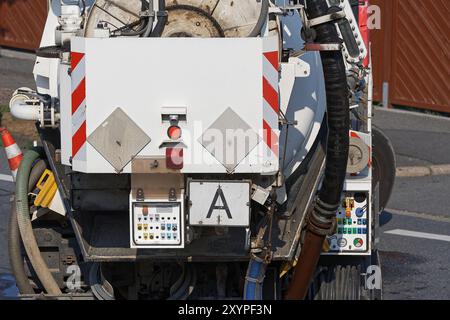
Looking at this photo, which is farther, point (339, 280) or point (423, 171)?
point (423, 171)

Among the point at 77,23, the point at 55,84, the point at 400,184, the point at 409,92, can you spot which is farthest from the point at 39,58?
the point at 409,92

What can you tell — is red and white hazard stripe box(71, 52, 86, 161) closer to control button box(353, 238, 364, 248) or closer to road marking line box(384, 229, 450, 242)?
control button box(353, 238, 364, 248)

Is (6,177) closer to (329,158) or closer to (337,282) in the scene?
(337,282)

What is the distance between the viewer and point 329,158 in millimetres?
6477

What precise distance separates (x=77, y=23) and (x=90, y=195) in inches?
36.4

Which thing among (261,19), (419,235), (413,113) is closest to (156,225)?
(261,19)

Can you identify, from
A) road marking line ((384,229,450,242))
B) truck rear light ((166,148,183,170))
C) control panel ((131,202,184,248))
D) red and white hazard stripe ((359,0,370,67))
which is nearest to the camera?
truck rear light ((166,148,183,170))

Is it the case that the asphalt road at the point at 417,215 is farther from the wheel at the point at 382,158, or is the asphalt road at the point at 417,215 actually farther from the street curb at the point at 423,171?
the wheel at the point at 382,158

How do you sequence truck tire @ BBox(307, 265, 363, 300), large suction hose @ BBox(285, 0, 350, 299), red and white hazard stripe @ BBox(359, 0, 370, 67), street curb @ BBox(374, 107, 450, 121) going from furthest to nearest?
street curb @ BBox(374, 107, 450, 121), red and white hazard stripe @ BBox(359, 0, 370, 67), truck tire @ BBox(307, 265, 363, 300), large suction hose @ BBox(285, 0, 350, 299)

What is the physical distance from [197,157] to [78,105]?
65cm

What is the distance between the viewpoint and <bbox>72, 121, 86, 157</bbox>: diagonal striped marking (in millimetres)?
5949

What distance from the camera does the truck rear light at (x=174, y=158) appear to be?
231 inches

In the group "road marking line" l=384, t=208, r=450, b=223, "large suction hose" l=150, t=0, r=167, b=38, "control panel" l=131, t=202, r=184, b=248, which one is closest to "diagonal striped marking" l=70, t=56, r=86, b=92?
"large suction hose" l=150, t=0, r=167, b=38

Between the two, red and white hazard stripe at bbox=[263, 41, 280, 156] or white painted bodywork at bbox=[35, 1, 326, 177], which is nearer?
red and white hazard stripe at bbox=[263, 41, 280, 156]
